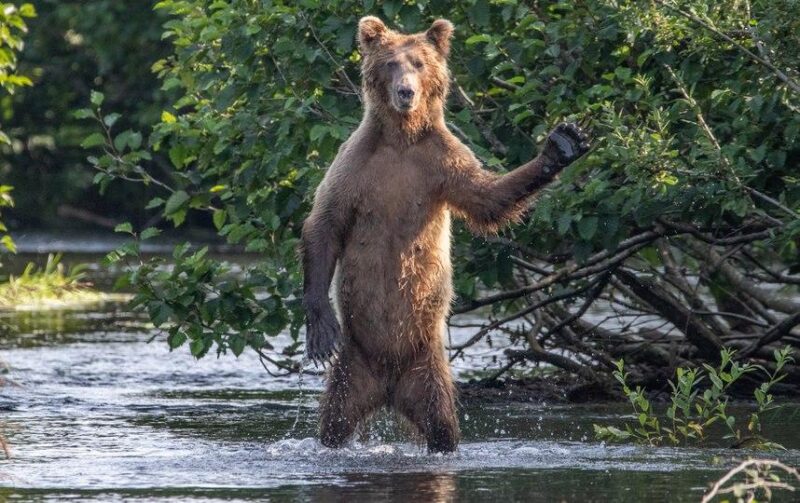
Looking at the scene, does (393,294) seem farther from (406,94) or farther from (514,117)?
(514,117)

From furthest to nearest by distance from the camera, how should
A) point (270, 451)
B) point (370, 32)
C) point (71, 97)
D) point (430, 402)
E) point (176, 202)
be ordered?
point (71, 97) → point (176, 202) → point (370, 32) → point (270, 451) → point (430, 402)

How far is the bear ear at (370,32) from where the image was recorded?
6.75 m

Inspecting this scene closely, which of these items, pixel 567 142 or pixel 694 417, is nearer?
pixel 567 142

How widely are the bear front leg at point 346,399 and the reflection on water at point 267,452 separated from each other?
89 mm

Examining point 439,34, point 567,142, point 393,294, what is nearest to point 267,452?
point 393,294

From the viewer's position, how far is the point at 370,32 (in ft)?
22.1

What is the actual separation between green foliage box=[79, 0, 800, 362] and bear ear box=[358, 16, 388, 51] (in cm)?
85

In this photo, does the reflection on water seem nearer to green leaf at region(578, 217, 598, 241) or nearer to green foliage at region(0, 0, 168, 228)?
green leaf at region(578, 217, 598, 241)

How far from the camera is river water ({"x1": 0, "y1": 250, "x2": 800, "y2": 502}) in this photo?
564 cm

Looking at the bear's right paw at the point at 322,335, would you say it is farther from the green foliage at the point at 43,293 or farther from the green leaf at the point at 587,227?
the green foliage at the point at 43,293

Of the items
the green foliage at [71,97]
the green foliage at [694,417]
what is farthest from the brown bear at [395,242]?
the green foliage at [71,97]

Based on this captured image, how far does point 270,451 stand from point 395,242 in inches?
40.0

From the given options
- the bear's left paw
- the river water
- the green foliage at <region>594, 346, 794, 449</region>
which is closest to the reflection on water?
the river water

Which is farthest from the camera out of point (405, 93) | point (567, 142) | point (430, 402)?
point (430, 402)
